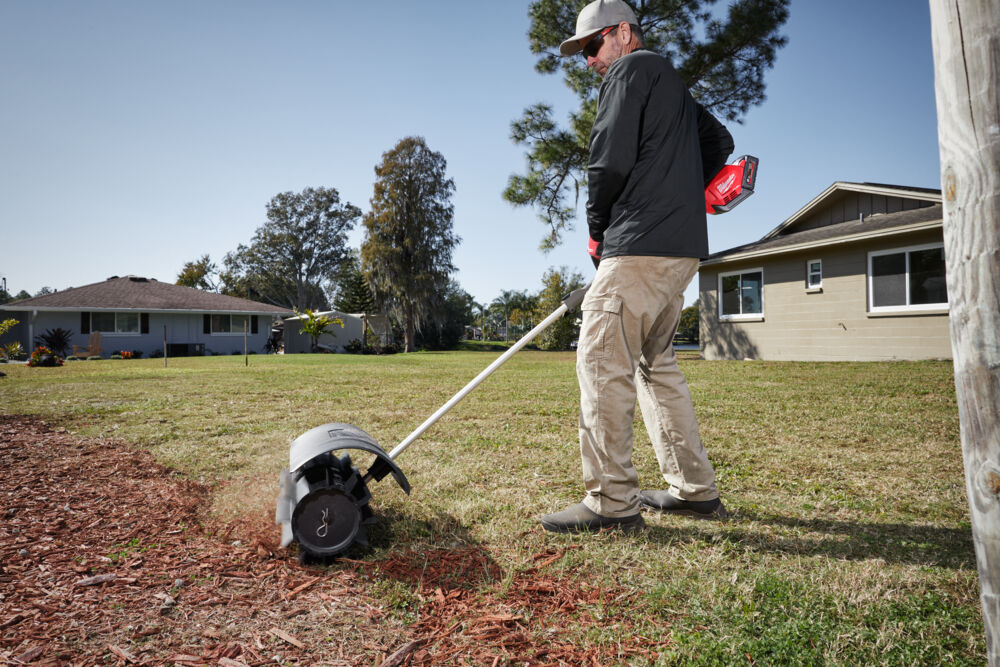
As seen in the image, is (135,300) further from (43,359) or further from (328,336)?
(43,359)

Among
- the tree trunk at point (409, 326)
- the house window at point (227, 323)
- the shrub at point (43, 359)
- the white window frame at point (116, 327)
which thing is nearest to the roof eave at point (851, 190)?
the shrub at point (43, 359)

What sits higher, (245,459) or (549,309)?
(549,309)

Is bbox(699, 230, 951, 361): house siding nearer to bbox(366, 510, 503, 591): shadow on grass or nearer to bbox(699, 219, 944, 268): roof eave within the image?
bbox(699, 219, 944, 268): roof eave

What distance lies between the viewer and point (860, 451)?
3.75 metres

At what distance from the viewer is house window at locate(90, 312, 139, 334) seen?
2555cm

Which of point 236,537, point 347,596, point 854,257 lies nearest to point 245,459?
point 236,537

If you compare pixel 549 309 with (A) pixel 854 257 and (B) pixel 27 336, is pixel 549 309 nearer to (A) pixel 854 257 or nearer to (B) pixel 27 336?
(A) pixel 854 257

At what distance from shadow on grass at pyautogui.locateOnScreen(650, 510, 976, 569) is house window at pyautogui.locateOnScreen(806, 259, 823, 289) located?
13.3m

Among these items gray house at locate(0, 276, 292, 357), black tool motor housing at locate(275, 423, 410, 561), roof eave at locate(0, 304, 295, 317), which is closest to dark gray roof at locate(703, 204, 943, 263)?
black tool motor housing at locate(275, 423, 410, 561)

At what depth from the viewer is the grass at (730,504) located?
5.13 ft

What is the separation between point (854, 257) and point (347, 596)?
1462cm

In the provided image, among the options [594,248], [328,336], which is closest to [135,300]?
[328,336]

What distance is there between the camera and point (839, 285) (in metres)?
13.4

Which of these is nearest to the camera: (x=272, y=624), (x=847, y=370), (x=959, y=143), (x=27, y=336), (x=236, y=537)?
(x=959, y=143)
